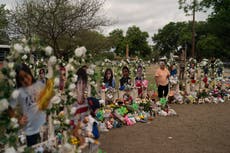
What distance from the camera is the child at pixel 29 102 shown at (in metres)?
3.15

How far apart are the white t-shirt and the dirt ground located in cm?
220

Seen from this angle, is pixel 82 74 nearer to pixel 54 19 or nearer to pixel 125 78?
pixel 125 78

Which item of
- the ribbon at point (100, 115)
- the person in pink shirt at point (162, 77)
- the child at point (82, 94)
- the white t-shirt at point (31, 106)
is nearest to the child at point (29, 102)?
the white t-shirt at point (31, 106)

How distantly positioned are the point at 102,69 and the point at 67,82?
569 cm

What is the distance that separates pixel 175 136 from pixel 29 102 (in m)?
3.99

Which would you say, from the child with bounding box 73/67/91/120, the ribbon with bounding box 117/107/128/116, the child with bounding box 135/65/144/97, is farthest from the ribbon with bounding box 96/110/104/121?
the child with bounding box 135/65/144/97

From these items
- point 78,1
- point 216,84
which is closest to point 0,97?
point 78,1

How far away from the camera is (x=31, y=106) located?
3275 millimetres

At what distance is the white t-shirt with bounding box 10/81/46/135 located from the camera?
3229 millimetres

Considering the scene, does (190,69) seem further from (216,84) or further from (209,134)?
(209,134)

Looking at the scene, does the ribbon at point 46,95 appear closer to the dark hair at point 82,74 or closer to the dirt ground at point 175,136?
the dark hair at point 82,74

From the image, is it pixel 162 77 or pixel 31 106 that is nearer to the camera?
pixel 31 106

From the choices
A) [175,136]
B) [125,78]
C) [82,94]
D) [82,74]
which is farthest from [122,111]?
[82,74]

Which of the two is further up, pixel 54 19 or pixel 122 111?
pixel 54 19
